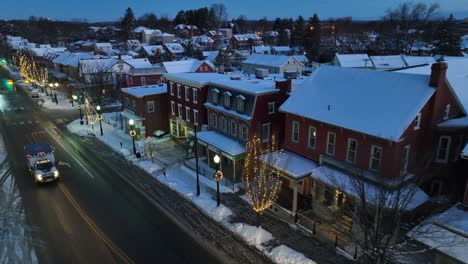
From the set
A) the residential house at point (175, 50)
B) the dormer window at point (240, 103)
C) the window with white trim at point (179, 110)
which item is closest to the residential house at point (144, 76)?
the window with white trim at point (179, 110)

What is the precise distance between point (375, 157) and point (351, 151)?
1681 mm

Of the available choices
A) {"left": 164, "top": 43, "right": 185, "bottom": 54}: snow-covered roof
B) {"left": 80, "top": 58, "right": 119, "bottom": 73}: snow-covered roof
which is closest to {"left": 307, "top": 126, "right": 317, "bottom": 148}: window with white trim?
{"left": 80, "top": 58, "right": 119, "bottom": 73}: snow-covered roof

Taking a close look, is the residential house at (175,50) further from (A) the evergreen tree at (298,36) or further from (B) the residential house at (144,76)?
(B) the residential house at (144,76)

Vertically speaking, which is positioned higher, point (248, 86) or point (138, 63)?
point (138, 63)

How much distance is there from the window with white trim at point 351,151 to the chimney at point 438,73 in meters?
5.74

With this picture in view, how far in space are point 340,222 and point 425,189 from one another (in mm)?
6679

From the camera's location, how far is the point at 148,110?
39312mm

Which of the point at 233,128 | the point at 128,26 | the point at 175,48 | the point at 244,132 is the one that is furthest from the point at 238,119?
the point at 128,26

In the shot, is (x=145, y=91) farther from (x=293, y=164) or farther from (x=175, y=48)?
(x=175, y=48)

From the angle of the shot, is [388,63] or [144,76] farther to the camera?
[388,63]

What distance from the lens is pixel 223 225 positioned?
2156 centimetres

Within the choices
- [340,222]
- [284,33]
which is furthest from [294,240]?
[284,33]

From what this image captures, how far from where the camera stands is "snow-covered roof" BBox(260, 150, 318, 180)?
22.6 meters

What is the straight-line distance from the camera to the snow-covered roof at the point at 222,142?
2744 cm
